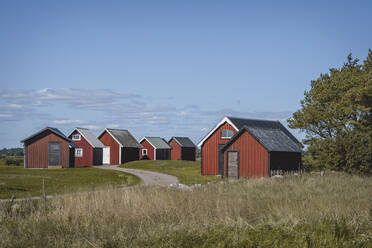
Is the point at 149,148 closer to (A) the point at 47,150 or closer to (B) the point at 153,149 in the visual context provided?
(B) the point at 153,149

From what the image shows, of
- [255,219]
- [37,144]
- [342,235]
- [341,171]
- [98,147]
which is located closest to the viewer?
[342,235]

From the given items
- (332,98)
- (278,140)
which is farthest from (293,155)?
(332,98)

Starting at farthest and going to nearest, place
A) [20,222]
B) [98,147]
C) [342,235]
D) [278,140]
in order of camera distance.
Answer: [98,147] → [278,140] → [20,222] → [342,235]

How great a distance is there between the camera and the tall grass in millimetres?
9359

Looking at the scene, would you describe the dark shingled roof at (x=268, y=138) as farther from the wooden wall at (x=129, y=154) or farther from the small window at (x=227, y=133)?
the wooden wall at (x=129, y=154)

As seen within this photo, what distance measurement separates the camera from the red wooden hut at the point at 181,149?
7424 centimetres

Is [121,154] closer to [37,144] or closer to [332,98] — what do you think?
[37,144]

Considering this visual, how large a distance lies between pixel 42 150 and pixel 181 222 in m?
40.6

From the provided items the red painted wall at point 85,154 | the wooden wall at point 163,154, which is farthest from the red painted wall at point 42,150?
the wooden wall at point 163,154

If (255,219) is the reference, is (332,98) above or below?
above

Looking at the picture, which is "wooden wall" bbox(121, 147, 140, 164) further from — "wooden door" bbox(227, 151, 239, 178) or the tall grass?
the tall grass

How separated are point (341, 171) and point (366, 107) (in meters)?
11.5

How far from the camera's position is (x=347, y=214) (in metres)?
12.2

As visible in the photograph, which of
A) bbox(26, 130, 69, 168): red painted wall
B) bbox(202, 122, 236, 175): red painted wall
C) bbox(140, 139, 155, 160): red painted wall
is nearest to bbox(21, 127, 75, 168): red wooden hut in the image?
bbox(26, 130, 69, 168): red painted wall
